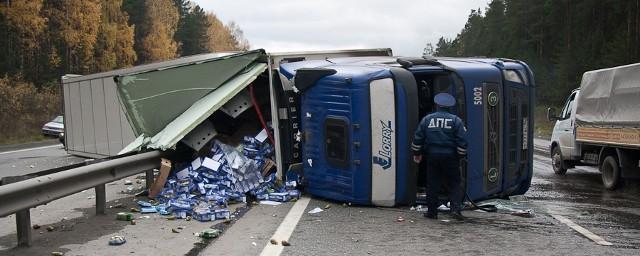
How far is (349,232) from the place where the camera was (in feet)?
21.5

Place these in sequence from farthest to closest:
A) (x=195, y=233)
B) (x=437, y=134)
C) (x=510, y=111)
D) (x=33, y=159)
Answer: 1. (x=33, y=159)
2. (x=510, y=111)
3. (x=437, y=134)
4. (x=195, y=233)

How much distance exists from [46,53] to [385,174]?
1741 inches

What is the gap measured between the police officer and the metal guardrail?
387 cm

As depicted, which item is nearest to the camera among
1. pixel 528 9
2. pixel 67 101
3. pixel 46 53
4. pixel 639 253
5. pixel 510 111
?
pixel 639 253

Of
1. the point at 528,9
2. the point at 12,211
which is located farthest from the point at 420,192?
the point at 528,9

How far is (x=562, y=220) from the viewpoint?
24.9 ft

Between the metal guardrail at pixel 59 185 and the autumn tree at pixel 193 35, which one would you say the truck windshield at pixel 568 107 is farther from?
the autumn tree at pixel 193 35

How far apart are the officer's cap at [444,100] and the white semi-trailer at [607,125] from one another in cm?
475

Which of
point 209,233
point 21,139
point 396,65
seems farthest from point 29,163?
point 21,139

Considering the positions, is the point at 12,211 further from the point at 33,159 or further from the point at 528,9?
the point at 528,9

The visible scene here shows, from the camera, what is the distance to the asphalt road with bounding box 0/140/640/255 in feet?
19.0

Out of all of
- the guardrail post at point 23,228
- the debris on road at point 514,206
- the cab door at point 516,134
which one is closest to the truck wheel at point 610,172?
the debris on road at point 514,206

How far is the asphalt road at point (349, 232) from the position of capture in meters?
5.80

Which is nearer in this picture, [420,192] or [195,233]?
[195,233]
